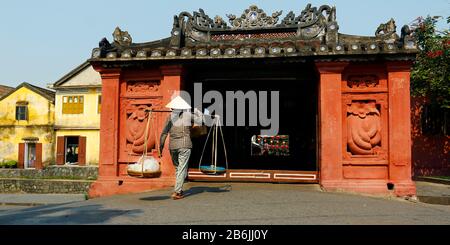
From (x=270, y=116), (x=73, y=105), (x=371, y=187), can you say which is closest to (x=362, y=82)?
(x=371, y=187)

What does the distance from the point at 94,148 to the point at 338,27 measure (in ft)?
89.1

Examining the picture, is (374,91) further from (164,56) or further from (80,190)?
(80,190)

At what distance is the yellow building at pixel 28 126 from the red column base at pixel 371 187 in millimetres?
30328

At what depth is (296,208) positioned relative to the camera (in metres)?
7.95

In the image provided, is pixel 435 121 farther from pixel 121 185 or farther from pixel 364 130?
pixel 121 185

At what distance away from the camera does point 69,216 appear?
7348 millimetres

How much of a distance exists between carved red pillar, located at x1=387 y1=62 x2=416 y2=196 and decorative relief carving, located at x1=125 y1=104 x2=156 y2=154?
19.8ft

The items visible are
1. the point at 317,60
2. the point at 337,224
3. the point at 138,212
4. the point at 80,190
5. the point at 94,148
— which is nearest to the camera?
the point at 337,224

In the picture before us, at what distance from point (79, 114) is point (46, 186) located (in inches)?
354

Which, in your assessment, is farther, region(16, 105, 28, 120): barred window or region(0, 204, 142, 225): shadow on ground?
region(16, 105, 28, 120): barred window

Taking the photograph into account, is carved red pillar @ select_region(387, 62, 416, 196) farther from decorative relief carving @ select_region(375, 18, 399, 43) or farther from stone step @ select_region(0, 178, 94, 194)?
stone step @ select_region(0, 178, 94, 194)

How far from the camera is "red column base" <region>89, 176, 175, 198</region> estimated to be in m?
11.0

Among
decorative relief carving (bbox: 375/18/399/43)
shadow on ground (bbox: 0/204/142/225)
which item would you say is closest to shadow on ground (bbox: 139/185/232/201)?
shadow on ground (bbox: 0/204/142/225)

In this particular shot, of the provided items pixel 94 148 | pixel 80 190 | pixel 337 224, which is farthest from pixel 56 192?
pixel 337 224
